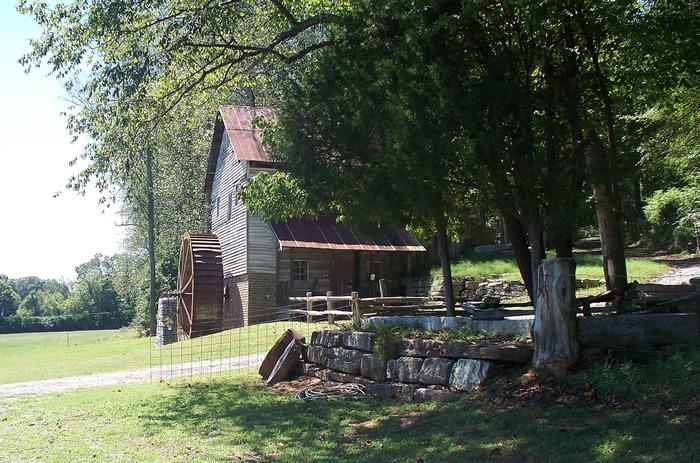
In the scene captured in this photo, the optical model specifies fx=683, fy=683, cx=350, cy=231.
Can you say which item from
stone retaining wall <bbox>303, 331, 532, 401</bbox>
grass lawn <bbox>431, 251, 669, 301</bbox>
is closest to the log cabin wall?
grass lawn <bbox>431, 251, 669, 301</bbox>

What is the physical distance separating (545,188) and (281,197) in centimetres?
556

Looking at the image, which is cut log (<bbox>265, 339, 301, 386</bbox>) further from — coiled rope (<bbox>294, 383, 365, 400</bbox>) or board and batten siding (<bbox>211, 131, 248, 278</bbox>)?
board and batten siding (<bbox>211, 131, 248, 278</bbox>)

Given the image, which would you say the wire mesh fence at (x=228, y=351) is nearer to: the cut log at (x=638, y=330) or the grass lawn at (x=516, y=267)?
the grass lawn at (x=516, y=267)

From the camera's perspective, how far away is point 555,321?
25.8 ft

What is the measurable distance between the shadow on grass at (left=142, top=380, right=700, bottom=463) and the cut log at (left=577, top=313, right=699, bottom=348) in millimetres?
1261

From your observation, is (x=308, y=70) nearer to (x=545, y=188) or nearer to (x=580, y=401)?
(x=545, y=188)

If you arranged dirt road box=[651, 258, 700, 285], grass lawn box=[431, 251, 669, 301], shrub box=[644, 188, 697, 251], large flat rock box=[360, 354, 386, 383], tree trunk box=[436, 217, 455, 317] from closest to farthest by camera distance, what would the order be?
1. large flat rock box=[360, 354, 386, 383]
2. tree trunk box=[436, 217, 455, 317]
3. dirt road box=[651, 258, 700, 285]
4. grass lawn box=[431, 251, 669, 301]
5. shrub box=[644, 188, 697, 251]

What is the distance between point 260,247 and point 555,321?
1920 cm

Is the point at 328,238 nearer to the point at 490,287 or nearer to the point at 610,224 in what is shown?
the point at 490,287

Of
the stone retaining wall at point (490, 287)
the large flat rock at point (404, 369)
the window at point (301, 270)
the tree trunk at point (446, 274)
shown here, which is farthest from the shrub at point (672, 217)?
the large flat rock at point (404, 369)

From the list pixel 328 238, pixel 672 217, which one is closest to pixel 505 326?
pixel 328 238

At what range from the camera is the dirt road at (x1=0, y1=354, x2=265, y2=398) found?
534 inches

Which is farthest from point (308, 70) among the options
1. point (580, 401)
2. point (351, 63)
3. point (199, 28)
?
point (580, 401)

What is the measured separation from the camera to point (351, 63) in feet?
34.8
